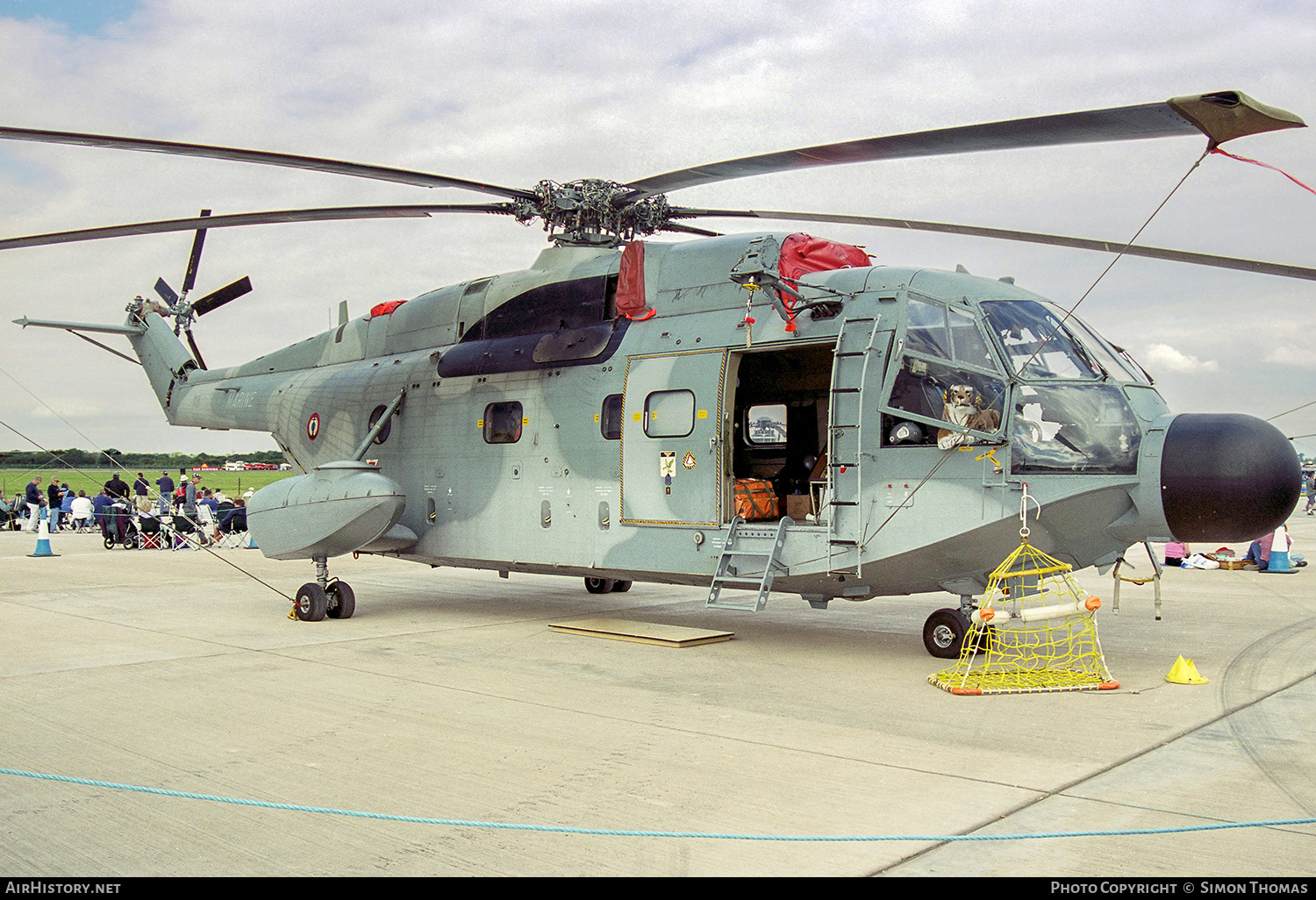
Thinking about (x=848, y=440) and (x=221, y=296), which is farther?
(x=221, y=296)

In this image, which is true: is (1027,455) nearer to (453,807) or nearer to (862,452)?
(862,452)

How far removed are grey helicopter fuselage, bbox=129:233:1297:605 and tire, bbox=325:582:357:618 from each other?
21.5 inches

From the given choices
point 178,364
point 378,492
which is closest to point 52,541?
point 178,364

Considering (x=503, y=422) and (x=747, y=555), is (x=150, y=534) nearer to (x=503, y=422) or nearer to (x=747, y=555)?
(x=503, y=422)

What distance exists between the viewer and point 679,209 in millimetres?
10211

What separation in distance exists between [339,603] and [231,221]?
403 cm

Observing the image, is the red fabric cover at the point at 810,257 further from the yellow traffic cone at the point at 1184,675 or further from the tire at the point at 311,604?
the tire at the point at 311,604

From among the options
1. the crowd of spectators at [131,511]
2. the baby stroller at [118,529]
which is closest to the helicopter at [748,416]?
the baby stroller at [118,529]

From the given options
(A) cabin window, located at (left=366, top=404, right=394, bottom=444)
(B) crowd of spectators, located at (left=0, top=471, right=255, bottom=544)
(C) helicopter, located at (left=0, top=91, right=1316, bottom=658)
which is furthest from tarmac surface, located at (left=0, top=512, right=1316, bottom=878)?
(B) crowd of spectators, located at (left=0, top=471, right=255, bottom=544)

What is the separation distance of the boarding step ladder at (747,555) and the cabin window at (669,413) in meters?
0.99

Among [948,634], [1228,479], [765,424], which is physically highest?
[765,424]

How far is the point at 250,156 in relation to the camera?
26.7ft

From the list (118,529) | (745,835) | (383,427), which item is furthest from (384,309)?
(118,529)

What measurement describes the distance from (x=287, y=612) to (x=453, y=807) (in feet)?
25.5
